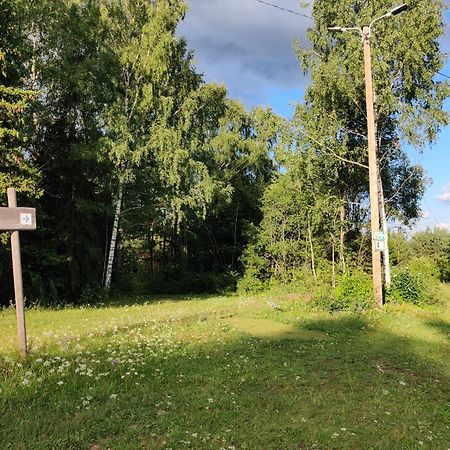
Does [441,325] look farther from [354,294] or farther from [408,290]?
[408,290]

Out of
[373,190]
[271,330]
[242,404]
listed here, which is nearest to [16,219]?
[242,404]

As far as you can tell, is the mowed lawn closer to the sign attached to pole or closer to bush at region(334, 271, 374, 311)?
bush at region(334, 271, 374, 311)

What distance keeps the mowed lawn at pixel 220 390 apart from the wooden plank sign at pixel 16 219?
1847 millimetres

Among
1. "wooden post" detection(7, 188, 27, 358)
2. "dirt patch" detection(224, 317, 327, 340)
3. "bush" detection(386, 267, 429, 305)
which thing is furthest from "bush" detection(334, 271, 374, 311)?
"wooden post" detection(7, 188, 27, 358)

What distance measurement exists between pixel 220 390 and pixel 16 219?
12.7ft

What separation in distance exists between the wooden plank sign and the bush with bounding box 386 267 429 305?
40.8ft

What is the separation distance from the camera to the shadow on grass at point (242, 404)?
4266 millimetres

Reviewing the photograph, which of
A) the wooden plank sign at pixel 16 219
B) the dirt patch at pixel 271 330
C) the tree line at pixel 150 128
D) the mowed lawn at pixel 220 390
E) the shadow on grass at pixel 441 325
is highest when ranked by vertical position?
the tree line at pixel 150 128

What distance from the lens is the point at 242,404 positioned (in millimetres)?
5305

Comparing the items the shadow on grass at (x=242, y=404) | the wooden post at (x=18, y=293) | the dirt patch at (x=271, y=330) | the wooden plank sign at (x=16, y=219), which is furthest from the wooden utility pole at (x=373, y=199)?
the wooden post at (x=18, y=293)

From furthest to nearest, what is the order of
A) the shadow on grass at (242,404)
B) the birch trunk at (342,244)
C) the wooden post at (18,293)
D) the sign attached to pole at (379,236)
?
the birch trunk at (342,244) → the sign attached to pole at (379,236) → the wooden post at (18,293) → the shadow on grass at (242,404)

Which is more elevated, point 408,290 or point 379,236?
point 379,236

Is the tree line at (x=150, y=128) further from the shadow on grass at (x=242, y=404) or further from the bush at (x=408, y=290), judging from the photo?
the shadow on grass at (x=242, y=404)

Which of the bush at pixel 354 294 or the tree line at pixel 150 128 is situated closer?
the bush at pixel 354 294
